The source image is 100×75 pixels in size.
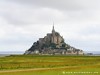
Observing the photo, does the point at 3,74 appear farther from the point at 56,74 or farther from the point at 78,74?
the point at 78,74

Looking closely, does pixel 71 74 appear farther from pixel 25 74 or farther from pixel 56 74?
pixel 25 74

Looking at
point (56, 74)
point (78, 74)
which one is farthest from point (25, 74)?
point (78, 74)

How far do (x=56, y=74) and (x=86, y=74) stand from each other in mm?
4929

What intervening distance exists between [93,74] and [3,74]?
14590 mm

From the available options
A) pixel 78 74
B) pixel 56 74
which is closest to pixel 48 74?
pixel 56 74

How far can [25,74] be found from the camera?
53.9m

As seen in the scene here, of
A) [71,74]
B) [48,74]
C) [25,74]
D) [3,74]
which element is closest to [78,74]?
[71,74]

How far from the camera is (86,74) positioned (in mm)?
53844

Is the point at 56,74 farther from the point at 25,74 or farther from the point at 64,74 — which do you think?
the point at 25,74

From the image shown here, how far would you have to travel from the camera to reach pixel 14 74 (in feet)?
177

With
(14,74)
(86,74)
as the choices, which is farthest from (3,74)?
(86,74)

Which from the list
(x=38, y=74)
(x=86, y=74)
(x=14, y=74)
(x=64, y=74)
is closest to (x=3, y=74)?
(x=14, y=74)

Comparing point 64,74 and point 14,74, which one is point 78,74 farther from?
point 14,74

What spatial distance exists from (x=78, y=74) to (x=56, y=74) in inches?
145
